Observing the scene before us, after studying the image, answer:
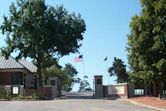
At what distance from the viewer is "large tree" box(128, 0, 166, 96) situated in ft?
138

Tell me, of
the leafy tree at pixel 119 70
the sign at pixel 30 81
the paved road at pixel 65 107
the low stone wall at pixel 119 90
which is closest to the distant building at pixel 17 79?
the sign at pixel 30 81

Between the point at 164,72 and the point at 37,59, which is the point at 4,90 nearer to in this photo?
the point at 37,59

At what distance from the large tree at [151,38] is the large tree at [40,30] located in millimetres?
18500

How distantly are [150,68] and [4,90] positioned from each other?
17094mm

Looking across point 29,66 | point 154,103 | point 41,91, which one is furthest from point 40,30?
point 154,103

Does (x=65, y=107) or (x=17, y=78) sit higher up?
(x=17, y=78)

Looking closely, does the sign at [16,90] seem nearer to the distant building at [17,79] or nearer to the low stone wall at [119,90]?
the distant building at [17,79]

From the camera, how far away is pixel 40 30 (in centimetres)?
6041

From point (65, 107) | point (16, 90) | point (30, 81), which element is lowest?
point (65, 107)

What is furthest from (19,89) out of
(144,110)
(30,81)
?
(144,110)

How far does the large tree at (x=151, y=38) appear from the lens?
41969 millimetres

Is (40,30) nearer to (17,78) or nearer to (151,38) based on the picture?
(17,78)

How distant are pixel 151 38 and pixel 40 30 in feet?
66.9

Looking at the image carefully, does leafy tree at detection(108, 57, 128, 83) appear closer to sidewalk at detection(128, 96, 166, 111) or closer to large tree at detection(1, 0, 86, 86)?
large tree at detection(1, 0, 86, 86)
